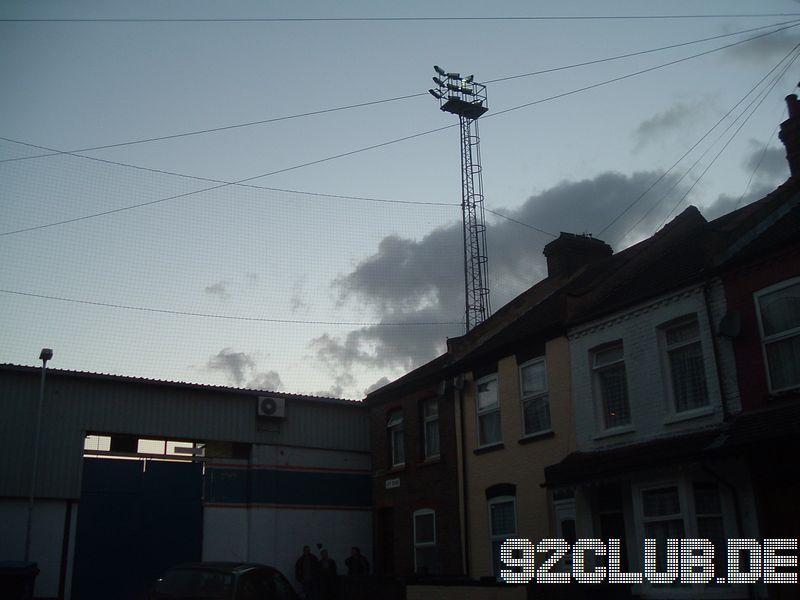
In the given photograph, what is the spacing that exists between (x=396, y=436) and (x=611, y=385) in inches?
403

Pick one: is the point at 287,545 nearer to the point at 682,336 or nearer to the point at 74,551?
the point at 74,551

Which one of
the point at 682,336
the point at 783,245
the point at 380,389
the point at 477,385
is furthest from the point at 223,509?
the point at 783,245

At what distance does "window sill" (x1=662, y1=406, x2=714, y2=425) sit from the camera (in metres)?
15.5

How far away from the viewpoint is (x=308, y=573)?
23.8 meters

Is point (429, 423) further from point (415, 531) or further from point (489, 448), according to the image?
point (489, 448)

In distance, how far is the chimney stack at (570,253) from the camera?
2481cm

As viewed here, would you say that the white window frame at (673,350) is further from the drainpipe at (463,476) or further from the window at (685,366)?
the drainpipe at (463,476)

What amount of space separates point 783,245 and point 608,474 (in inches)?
212

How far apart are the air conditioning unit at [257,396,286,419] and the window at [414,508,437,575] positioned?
5.40 m

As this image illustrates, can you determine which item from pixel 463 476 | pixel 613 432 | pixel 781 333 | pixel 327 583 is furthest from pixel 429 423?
pixel 781 333

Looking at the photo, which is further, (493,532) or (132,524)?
(132,524)

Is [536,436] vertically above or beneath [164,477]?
above

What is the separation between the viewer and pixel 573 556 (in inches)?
708

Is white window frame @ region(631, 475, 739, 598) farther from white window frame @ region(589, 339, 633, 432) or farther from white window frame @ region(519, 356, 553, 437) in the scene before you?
white window frame @ region(519, 356, 553, 437)
